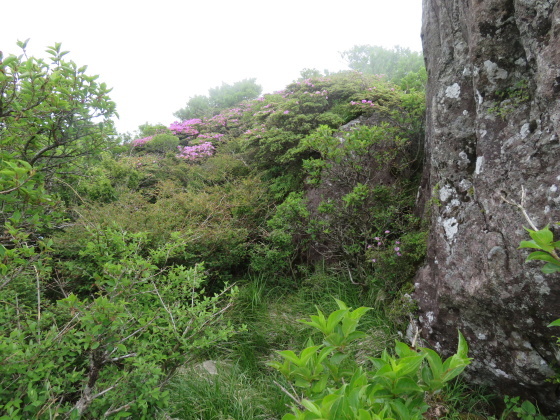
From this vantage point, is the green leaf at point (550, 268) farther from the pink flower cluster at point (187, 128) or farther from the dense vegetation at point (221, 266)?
the pink flower cluster at point (187, 128)

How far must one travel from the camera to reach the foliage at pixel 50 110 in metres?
2.09

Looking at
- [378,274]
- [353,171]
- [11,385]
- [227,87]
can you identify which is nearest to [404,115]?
[353,171]

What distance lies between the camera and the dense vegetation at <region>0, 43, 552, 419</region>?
1636 mm

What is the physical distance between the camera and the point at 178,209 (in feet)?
17.0

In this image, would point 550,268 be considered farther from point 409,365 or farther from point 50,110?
point 50,110

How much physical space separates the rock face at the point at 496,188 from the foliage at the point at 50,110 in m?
2.90

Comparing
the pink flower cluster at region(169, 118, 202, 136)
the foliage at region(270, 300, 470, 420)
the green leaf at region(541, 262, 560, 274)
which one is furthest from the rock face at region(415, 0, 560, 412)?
the pink flower cluster at region(169, 118, 202, 136)

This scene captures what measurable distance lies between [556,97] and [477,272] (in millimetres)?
1216

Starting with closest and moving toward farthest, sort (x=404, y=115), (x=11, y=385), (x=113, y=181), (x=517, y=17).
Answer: (x=11, y=385) < (x=517, y=17) < (x=404, y=115) < (x=113, y=181)

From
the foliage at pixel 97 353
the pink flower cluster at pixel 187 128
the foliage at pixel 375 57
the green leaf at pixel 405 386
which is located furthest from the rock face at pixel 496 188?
the foliage at pixel 375 57

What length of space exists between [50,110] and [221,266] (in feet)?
9.97

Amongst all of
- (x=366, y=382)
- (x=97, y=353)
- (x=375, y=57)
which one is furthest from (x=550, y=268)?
(x=375, y=57)

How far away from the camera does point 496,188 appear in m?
2.31

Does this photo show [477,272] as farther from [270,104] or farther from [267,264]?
[270,104]
